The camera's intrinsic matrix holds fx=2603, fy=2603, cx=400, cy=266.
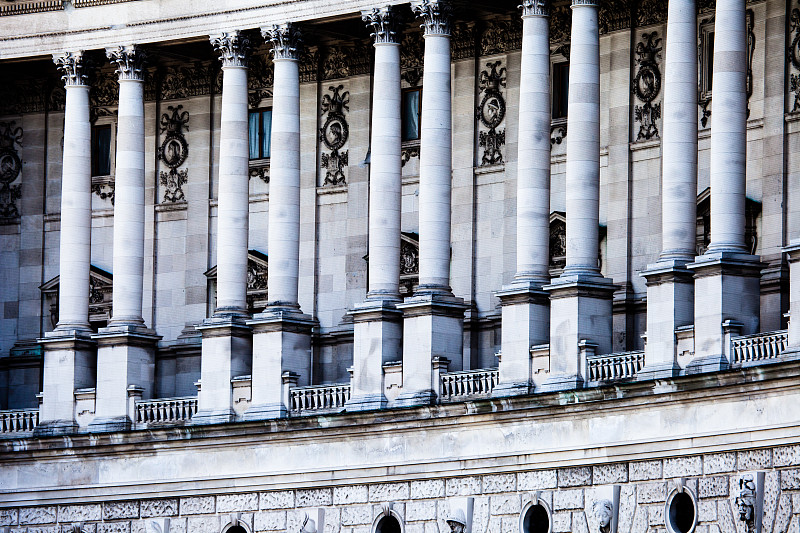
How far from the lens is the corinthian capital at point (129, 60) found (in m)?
86.9

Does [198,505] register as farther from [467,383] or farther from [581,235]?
[581,235]

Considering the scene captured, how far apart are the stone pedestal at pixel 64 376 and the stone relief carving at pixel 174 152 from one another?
22.6 feet

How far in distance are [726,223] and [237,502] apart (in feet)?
63.8

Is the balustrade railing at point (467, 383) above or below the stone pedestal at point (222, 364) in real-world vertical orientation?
below

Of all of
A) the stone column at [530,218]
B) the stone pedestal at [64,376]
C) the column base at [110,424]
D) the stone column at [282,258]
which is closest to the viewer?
the stone column at [530,218]

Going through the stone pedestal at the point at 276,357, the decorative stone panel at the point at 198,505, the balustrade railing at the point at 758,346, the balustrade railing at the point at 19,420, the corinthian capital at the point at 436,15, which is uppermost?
the corinthian capital at the point at 436,15

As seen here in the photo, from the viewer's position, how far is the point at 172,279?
89.9 meters

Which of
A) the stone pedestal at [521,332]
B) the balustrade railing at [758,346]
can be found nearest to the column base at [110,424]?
the stone pedestal at [521,332]

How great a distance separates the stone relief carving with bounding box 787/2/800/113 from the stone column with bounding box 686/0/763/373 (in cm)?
364

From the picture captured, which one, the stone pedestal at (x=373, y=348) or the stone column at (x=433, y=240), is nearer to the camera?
the stone column at (x=433, y=240)

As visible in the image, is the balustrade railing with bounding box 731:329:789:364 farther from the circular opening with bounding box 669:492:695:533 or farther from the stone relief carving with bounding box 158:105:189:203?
the stone relief carving with bounding box 158:105:189:203

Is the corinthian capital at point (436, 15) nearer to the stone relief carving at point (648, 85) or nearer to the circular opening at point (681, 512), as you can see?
the stone relief carving at point (648, 85)

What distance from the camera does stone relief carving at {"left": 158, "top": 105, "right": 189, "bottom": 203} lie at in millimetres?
90312

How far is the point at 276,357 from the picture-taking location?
81562mm
